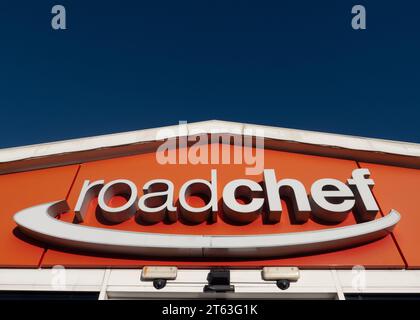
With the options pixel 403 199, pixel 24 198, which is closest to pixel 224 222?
pixel 403 199

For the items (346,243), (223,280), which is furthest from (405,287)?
(223,280)

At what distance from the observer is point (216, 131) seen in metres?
6.51

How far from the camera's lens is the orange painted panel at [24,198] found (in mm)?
4906

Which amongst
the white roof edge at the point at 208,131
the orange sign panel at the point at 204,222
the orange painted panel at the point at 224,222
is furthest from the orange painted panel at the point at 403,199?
the white roof edge at the point at 208,131

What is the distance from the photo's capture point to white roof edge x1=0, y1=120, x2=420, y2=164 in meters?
6.08

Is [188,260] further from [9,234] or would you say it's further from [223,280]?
[9,234]

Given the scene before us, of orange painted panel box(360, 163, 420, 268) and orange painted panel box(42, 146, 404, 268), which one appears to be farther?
orange painted panel box(360, 163, 420, 268)

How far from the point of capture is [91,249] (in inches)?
Result: 187

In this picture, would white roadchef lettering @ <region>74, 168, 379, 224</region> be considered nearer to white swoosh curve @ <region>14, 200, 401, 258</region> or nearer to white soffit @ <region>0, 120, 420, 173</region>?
white swoosh curve @ <region>14, 200, 401, 258</region>

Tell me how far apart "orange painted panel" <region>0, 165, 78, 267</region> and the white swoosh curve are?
0.33 metres

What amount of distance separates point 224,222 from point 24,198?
3.27 metres

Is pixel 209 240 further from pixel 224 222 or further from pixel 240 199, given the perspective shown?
pixel 240 199

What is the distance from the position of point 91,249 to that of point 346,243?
335cm

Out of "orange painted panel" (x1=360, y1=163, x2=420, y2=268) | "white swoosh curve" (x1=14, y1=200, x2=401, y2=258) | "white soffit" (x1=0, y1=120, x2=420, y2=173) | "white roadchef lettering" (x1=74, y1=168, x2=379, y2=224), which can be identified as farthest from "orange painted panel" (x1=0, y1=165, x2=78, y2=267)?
"orange painted panel" (x1=360, y1=163, x2=420, y2=268)
